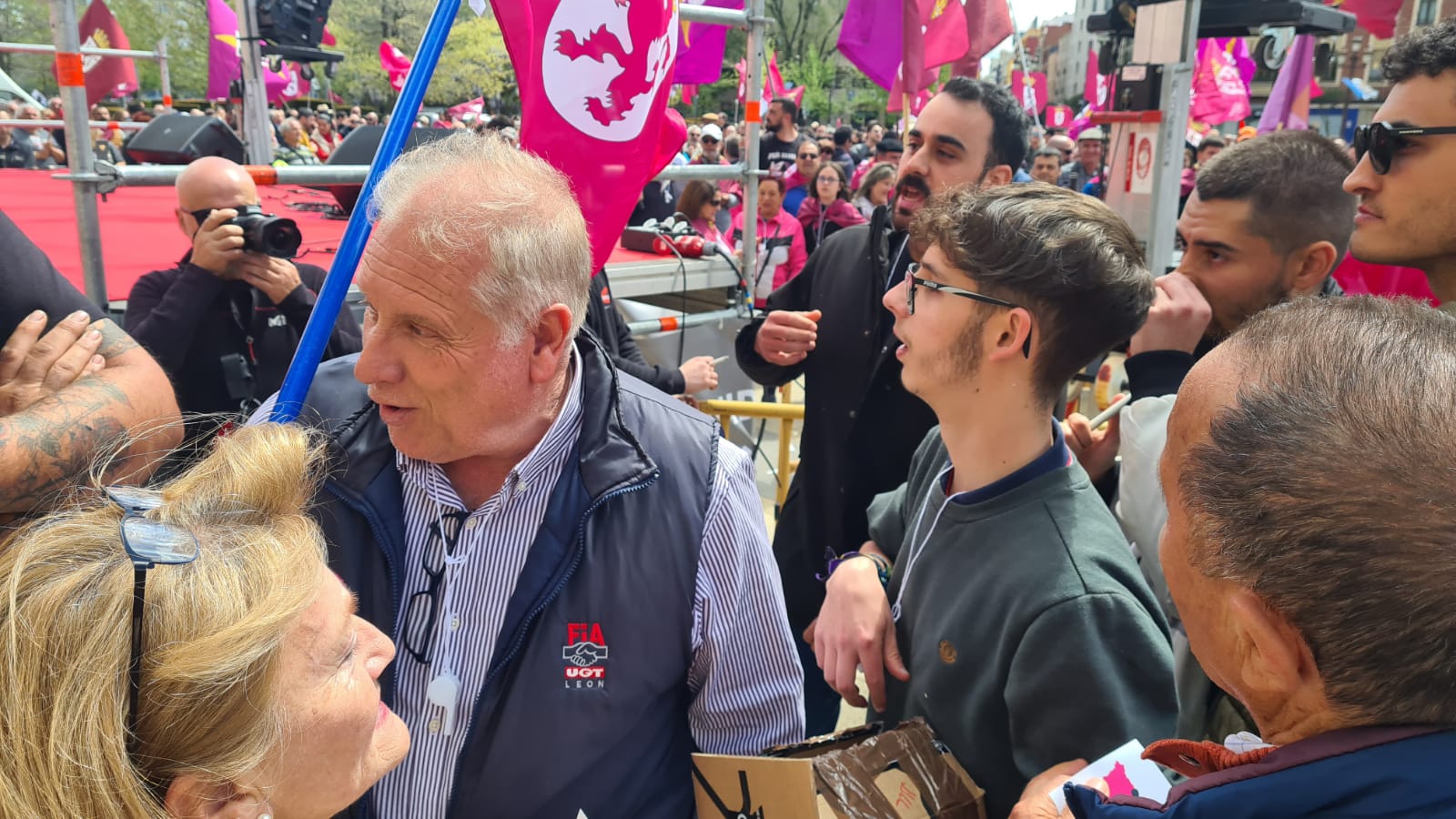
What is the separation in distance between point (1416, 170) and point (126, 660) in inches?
92.6

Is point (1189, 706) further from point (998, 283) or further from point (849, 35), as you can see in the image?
point (849, 35)

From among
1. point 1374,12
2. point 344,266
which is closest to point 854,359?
point 344,266

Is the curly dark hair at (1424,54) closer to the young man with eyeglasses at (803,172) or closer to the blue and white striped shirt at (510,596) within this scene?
the blue and white striped shirt at (510,596)

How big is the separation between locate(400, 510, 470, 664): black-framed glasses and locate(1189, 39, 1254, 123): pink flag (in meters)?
11.8

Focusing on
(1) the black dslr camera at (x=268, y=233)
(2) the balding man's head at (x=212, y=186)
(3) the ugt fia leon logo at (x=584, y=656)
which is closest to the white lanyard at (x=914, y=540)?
(3) the ugt fia leon logo at (x=584, y=656)

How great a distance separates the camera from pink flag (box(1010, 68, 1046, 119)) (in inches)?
688

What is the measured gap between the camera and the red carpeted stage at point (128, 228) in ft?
14.7

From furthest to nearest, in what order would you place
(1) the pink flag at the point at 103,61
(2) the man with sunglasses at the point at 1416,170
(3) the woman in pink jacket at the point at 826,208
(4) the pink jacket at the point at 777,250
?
(3) the woman in pink jacket at the point at 826,208, (1) the pink flag at the point at 103,61, (4) the pink jacket at the point at 777,250, (2) the man with sunglasses at the point at 1416,170

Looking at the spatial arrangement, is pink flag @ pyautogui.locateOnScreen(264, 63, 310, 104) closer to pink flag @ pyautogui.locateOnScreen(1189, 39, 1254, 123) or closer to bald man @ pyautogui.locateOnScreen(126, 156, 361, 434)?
bald man @ pyautogui.locateOnScreen(126, 156, 361, 434)

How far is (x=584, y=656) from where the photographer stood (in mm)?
1565

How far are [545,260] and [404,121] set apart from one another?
39 cm

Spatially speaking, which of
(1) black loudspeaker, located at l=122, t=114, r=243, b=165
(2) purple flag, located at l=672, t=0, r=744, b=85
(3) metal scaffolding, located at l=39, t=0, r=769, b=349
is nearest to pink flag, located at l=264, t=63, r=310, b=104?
(1) black loudspeaker, located at l=122, t=114, r=243, b=165

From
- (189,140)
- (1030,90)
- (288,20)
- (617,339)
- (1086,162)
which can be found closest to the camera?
(617,339)

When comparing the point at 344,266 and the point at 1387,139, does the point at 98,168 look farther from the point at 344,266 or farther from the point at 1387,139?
the point at 1387,139
